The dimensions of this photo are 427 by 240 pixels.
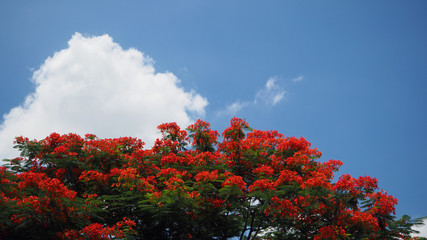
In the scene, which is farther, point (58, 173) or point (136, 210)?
point (58, 173)

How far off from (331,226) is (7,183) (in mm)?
10782

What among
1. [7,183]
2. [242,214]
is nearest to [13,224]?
[7,183]

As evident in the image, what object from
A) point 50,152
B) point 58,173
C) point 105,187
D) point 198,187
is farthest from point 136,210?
point 50,152

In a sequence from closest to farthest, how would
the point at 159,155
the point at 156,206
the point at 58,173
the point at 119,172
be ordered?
the point at 156,206
the point at 119,172
the point at 58,173
the point at 159,155

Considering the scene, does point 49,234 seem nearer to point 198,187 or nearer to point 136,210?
point 136,210

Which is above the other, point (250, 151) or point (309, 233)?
point (250, 151)

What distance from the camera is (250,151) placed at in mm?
14625

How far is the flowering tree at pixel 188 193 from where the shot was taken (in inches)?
403

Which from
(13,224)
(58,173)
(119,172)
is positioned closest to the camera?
(13,224)

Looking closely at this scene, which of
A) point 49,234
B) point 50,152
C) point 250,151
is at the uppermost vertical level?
point 250,151

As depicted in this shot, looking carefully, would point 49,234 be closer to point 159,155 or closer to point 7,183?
point 7,183

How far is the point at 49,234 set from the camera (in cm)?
1005

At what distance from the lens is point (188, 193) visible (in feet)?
35.4

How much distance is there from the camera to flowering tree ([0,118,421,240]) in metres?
10.2
